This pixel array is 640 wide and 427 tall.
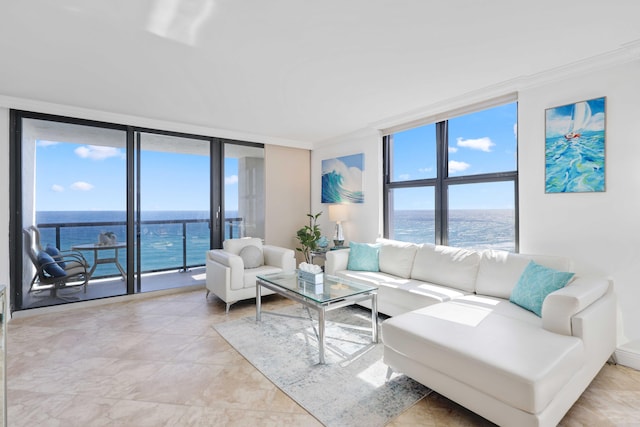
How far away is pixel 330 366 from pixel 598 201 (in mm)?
2561

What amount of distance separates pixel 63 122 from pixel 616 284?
5.88 m

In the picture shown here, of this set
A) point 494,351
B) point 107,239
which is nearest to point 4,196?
point 107,239

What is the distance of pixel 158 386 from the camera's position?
2139mm

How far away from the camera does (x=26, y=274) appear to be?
11.8 ft

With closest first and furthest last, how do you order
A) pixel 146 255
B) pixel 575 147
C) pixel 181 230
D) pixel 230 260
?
Answer: pixel 575 147
pixel 230 260
pixel 146 255
pixel 181 230

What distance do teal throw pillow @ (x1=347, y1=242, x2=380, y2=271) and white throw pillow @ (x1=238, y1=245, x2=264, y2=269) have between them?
1.20 metres

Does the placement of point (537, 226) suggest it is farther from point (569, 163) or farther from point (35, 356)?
point (35, 356)

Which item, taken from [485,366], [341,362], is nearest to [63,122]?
[341,362]

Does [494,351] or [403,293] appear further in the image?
[403,293]

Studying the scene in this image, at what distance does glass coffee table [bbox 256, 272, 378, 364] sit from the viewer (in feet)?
8.17

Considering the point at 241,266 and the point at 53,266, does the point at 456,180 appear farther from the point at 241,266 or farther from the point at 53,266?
the point at 53,266

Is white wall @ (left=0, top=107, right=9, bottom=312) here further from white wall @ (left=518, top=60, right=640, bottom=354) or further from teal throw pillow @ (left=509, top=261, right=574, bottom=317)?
white wall @ (left=518, top=60, right=640, bottom=354)

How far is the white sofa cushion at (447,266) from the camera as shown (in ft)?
9.97

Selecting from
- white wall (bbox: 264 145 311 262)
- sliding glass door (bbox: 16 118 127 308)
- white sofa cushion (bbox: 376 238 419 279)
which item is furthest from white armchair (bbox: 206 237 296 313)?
sliding glass door (bbox: 16 118 127 308)
